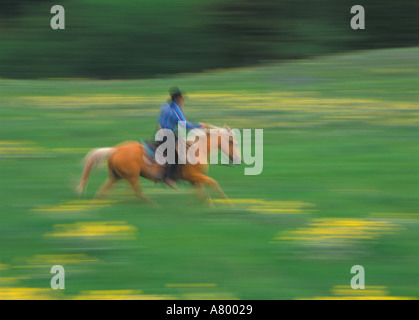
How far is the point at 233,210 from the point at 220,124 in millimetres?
8366

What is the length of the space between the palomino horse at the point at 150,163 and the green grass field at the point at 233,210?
0.38 meters

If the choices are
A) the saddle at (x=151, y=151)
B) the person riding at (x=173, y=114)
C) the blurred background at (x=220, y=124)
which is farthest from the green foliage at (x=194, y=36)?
the person riding at (x=173, y=114)

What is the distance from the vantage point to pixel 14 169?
1404 centimetres

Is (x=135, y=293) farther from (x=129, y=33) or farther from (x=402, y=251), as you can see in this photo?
(x=129, y=33)

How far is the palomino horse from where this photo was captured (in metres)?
11.1

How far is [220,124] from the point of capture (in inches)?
758

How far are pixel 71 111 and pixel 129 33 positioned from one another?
12.1 metres

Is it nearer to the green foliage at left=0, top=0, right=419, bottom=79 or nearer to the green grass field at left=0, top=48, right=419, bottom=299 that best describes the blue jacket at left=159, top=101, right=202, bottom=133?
the green grass field at left=0, top=48, right=419, bottom=299

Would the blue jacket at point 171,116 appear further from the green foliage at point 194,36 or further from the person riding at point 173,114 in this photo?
the green foliage at point 194,36

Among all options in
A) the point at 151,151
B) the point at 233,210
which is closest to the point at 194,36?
the point at 151,151

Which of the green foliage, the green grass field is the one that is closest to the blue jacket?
the green grass field

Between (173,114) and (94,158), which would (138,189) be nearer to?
(94,158)

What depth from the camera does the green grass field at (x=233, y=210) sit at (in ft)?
26.9

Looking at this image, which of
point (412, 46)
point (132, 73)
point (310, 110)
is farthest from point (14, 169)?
point (412, 46)
